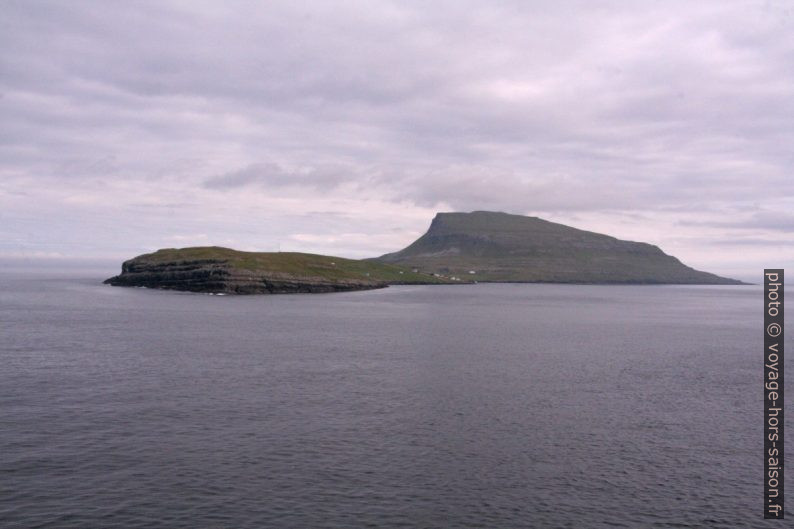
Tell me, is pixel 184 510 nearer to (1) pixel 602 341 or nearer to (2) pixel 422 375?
(2) pixel 422 375

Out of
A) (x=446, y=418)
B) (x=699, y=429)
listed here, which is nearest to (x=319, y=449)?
(x=446, y=418)

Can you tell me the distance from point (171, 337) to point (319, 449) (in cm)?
6971

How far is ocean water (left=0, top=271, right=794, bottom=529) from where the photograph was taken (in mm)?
38188

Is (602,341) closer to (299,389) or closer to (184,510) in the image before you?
(299,389)

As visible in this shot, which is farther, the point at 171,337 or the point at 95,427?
the point at 171,337

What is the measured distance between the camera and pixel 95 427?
52062 millimetres

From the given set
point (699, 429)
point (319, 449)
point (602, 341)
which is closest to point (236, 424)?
point (319, 449)

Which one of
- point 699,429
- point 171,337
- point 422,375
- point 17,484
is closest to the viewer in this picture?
point 17,484

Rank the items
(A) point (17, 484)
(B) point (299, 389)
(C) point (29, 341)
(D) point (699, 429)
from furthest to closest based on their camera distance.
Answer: (C) point (29, 341), (B) point (299, 389), (D) point (699, 429), (A) point (17, 484)

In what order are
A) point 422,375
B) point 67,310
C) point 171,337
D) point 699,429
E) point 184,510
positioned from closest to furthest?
point 184,510 < point 699,429 < point 422,375 < point 171,337 < point 67,310

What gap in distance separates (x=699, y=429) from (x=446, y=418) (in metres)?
21.2

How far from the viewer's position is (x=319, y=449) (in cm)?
4812

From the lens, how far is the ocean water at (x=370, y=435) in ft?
125

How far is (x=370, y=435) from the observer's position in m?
52.0
